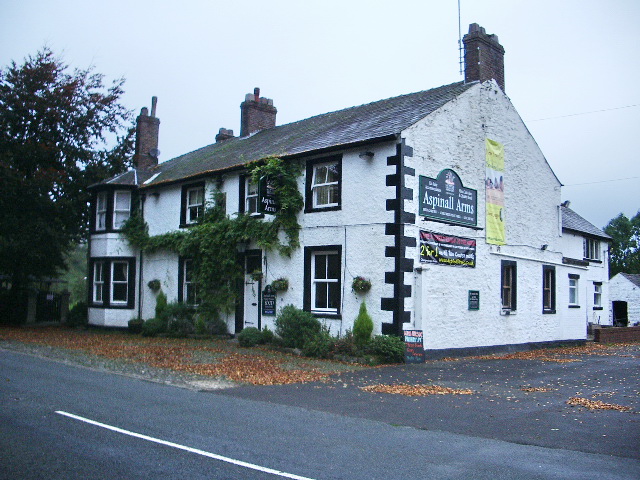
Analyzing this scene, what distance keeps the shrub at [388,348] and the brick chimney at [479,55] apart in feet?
31.2

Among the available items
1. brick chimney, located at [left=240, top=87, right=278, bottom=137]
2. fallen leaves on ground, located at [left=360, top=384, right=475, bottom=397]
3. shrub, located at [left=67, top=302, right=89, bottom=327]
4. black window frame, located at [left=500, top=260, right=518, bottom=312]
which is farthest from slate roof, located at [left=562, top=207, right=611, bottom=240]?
shrub, located at [left=67, top=302, right=89, bottom=327]

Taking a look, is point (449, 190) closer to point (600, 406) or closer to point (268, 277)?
point (268, 277)

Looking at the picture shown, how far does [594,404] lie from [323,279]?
30.9 feet

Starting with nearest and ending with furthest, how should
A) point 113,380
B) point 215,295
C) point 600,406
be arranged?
point 600,406, point 113,380, point 215,295

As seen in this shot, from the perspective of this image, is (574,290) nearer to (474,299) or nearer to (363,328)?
(474,299)

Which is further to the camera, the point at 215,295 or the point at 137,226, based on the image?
the point at 137,226

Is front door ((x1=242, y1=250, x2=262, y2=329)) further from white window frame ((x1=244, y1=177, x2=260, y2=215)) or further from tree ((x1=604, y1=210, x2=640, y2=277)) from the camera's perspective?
tree ((x1=604, y1=210, x2=640, y2=277))

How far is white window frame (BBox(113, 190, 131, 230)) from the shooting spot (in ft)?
87.0

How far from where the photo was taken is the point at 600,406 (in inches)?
418

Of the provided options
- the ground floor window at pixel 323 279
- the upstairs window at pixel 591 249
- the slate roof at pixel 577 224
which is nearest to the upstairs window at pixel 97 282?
the ground floor window at pixel 323 279

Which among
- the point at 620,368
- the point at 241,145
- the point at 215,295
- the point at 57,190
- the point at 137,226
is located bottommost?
the point at 620,368

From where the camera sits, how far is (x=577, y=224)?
106ft

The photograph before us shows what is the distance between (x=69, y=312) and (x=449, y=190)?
1914cm

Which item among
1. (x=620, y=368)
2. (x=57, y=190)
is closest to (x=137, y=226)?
(x=57, y=190)
